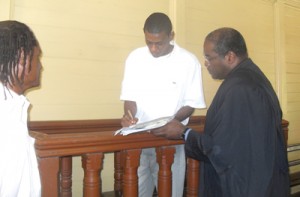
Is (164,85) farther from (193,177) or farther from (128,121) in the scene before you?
(193,177)

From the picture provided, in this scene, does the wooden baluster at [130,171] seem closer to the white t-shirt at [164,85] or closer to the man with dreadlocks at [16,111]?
the man with dreadlocks at [16,111]

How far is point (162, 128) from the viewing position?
1.46m

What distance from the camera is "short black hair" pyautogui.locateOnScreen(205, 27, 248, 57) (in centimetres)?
156

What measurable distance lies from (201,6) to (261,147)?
248 centimetres

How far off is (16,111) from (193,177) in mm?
1031

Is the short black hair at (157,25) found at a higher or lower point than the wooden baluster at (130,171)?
higher

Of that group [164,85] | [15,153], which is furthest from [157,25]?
[15,153]

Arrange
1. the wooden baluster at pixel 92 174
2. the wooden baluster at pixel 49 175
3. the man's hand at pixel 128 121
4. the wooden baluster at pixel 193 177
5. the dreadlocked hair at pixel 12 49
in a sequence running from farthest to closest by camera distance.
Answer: the man's hand at pixel 128 121, the wooden baluster at pixel 193 177, the wooden baluster at pixel 92 174, the wooden baluster at pixel 49 175, the dreadlocked hair at pixel 12 49

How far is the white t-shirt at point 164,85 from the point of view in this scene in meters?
1.97

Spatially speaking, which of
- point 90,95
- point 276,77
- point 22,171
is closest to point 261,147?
point 22,171

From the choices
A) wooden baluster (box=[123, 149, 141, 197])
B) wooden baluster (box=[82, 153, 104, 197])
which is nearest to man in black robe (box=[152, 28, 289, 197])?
wooden baluster (box=[123, 149, 141, 197])

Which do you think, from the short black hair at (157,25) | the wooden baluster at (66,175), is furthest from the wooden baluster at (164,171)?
the short black hair at (157,25)

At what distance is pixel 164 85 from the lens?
1.99 m

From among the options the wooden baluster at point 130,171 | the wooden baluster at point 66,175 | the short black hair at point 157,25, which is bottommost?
the wooden baluster at point 66,175
